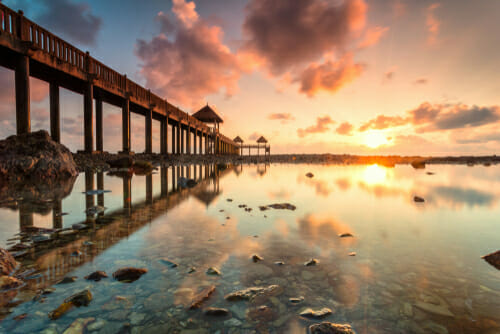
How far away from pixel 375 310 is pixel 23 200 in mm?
8079

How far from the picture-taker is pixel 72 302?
6.44 ft

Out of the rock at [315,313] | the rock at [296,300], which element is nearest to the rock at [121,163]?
the rock at [296,300]

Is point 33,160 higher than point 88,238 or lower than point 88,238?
higher

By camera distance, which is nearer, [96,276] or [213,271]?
[96,276]

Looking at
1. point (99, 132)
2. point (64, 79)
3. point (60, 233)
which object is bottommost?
point (60, 233)

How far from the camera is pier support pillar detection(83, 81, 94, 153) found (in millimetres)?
16109

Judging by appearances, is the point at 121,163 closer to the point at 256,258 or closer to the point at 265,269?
the point at 256,258

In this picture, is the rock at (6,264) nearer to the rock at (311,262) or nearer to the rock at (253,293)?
the rock at (253,293)

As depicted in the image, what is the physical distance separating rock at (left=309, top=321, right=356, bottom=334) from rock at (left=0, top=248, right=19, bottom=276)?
9.88 ft

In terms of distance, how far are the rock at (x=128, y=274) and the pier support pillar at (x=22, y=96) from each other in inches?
529

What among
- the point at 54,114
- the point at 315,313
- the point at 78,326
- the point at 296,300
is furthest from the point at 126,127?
the point at 315,313

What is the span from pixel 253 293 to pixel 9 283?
2.31 metres

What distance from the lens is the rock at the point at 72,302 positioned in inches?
72.1

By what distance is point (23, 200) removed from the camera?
602cm
